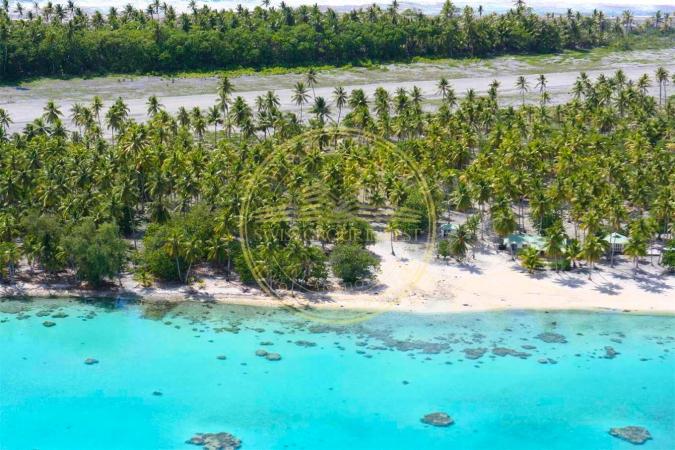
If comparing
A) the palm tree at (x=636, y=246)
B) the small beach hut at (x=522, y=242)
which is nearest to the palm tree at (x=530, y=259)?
the small beach hut at (x=522, y=242)

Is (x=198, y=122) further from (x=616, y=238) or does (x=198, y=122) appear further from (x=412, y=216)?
(x=616, y=238)

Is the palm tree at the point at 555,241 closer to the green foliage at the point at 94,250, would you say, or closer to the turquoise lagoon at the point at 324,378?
the turquoise lagoon at the point at 324,378

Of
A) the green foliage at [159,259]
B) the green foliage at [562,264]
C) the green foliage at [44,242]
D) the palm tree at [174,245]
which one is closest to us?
the palm tree at [174,245]

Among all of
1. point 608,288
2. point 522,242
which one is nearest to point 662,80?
point 522,242

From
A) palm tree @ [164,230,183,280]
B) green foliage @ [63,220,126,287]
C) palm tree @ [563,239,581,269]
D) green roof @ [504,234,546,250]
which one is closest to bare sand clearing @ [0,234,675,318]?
palm tree @ [563,239,581,269]

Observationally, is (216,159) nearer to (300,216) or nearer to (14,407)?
(300,216)

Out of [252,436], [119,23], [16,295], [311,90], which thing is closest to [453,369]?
[252,436]
